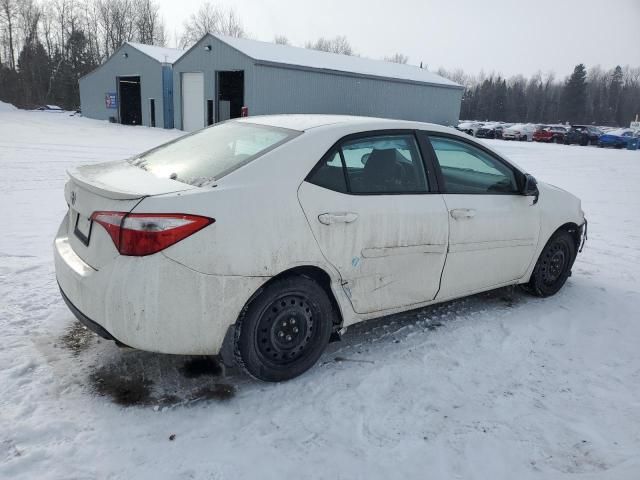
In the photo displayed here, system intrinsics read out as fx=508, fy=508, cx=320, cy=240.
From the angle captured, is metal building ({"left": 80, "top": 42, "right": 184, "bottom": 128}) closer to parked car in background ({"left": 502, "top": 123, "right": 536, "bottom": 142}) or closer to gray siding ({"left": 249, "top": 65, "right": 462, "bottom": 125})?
gray siding ({"left": 249, "top": 65, "right": 462, "bottom": 125})

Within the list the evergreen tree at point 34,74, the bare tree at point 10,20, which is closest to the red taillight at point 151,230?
the evergreen tree at point 34,74

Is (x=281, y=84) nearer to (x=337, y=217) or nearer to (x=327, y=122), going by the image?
(x=327, y=122)

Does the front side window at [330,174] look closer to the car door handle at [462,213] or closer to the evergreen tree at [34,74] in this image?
the car door handle at [462,213]

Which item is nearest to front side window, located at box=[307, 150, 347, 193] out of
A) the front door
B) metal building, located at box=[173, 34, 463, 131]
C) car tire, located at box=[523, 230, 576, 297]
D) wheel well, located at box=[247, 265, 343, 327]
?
wheel well, located at box=[247, 265, 343, 327]

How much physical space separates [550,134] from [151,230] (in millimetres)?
40634

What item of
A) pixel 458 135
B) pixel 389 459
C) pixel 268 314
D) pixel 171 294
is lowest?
pixel 389 459

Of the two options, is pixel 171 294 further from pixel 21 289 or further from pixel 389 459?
pixel 21 289

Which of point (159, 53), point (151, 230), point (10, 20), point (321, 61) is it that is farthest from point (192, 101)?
point (10, 20)

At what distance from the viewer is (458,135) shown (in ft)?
13.4

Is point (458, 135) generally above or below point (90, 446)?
above

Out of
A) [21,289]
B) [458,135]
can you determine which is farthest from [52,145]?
[458,135]

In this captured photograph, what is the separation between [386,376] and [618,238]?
582cm

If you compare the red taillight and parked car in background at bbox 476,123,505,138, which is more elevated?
parked car in background at bbox 476,123,505,138

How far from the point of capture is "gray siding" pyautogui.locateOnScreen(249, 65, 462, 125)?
24266 millimetres
